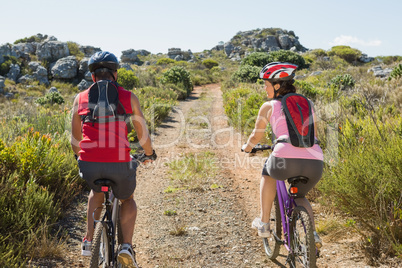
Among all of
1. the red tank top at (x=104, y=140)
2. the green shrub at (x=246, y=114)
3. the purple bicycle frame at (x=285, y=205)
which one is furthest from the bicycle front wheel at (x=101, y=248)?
the green shrub at (x=246, y=114)

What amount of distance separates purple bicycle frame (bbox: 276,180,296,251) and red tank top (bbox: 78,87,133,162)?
156 cm

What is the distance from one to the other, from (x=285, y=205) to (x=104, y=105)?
194 centimetres

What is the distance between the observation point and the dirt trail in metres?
3.80

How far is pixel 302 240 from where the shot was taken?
2.83 metres

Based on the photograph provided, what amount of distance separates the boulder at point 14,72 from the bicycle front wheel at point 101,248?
3760 cm

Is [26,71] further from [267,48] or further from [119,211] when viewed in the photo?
[267,48]

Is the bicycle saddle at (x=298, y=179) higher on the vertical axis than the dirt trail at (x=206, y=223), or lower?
higher

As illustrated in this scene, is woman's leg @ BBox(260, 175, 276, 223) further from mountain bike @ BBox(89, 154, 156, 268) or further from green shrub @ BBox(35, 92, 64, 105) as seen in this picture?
green shrub @ BBox(35, 92, 64, 105)

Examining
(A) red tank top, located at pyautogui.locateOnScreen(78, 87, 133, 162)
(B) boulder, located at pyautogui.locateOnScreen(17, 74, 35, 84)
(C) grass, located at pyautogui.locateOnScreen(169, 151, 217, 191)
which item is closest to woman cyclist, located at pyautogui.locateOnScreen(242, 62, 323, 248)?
(A) red tank top, located at pyautogui.locateOnScreen(78, 87, 133, 162)

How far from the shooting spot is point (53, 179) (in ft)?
16.5

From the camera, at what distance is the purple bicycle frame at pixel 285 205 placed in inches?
118

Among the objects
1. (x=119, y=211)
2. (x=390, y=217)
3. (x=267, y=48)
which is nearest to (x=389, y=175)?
(x=390, y=217)

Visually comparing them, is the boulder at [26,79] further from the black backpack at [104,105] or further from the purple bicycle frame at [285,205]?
the purple bicycle frame at [285,205]

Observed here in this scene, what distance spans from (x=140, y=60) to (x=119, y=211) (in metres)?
70.2
